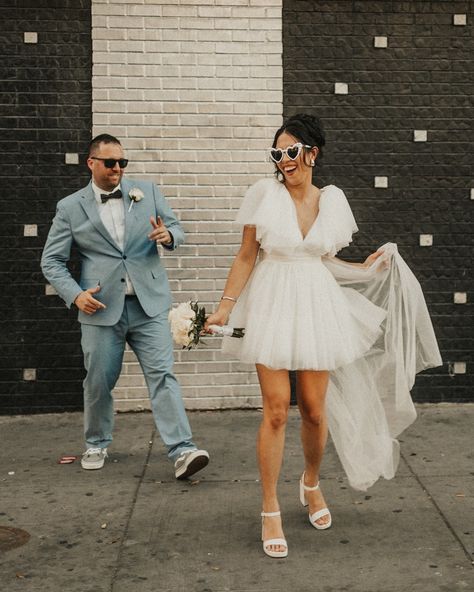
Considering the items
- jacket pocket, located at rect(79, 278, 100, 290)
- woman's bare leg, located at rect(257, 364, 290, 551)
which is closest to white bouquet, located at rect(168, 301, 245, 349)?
woman's bare leg, located at rect(257, 364, 290, 551)

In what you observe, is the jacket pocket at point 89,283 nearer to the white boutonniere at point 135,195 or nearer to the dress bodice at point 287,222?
the white boutonniere at point 135,195

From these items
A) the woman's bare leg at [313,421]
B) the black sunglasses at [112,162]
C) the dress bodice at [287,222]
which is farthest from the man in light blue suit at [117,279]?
the dress bodice at [287,222]

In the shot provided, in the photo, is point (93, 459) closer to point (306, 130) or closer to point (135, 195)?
point (135, 195)

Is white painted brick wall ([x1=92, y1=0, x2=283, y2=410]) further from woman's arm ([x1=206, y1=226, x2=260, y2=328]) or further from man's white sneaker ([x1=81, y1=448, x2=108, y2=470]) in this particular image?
woman's arm ([x1=206, y1=226, x2=260, y2=328])

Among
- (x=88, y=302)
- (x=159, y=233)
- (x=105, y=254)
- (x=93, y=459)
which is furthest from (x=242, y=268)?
(x=93, y=459)

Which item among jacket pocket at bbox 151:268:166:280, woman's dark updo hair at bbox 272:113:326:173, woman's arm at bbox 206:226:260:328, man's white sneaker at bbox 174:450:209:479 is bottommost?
man's white sneaker at bbox 174:450:209:479

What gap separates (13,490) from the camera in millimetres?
5676

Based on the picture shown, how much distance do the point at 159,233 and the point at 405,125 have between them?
281 centimetres

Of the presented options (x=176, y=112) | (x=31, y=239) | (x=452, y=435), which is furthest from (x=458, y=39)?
(x=31, y=239)

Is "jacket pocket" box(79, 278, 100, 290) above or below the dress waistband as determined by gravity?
below

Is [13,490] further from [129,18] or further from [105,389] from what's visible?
[129,18]

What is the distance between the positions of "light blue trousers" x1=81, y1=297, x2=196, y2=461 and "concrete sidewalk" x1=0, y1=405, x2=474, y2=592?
323 millimetres

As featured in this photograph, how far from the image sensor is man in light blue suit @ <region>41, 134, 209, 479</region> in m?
5.80

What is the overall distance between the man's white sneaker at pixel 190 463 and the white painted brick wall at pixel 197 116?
1.71 metres
